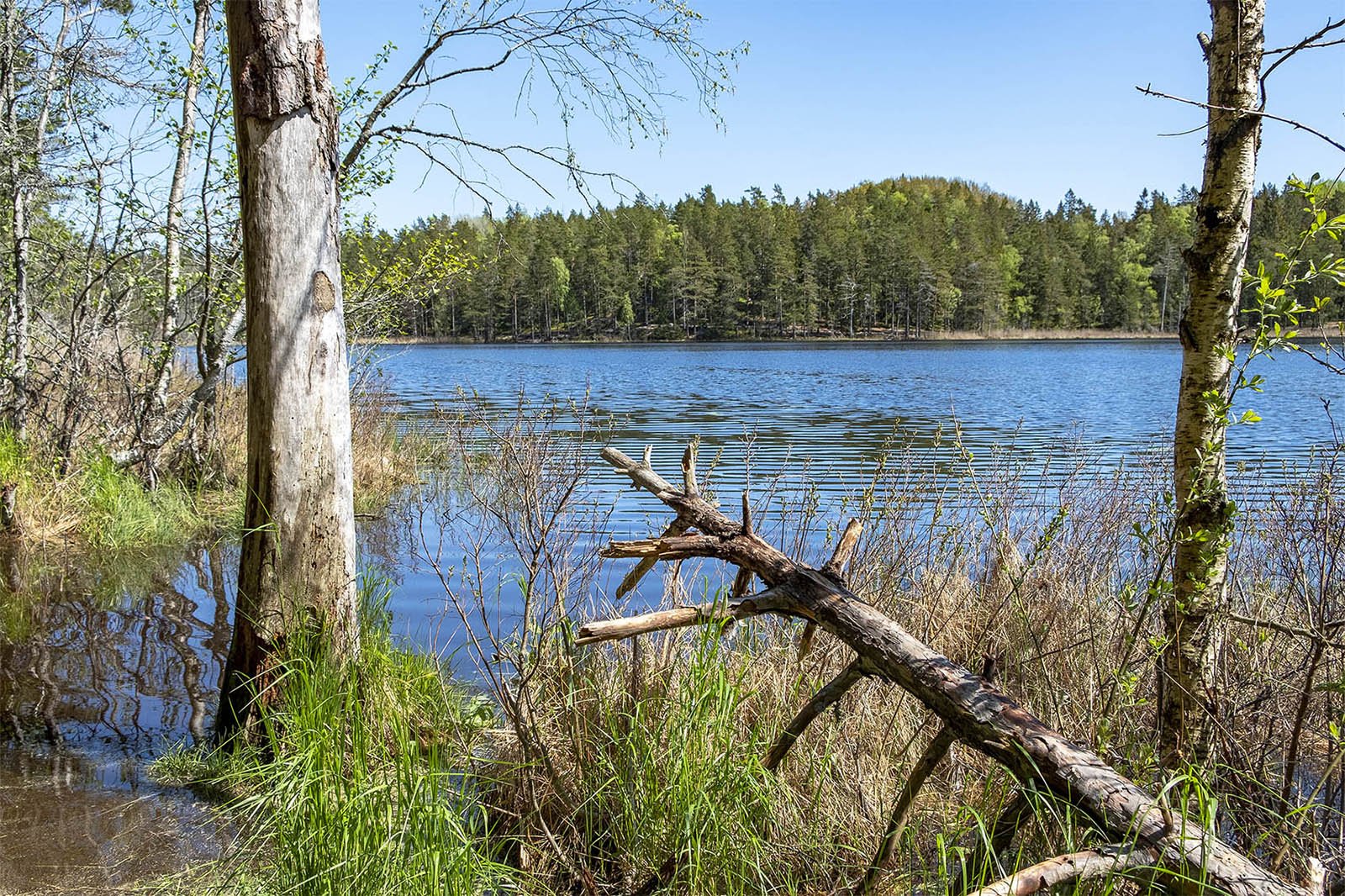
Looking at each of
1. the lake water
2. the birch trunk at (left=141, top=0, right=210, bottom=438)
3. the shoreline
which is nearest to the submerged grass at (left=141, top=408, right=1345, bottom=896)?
the lake water

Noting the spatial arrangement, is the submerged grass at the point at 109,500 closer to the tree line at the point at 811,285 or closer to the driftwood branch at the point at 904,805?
the driftwood branch at the point at 904,805

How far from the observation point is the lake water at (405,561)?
3.61m

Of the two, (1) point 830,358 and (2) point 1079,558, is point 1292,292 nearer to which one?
(2) point 1079,558

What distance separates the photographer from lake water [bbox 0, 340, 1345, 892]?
3.61m

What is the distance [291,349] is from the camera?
3936 mm

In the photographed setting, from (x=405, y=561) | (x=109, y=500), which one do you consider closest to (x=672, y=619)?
(x=405, y=561)

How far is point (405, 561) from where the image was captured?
890 cm

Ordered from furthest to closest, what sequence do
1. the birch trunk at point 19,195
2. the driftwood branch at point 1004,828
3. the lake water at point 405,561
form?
the birch trunk at point 19,195 → the lake water at point 405,561 → the driftwood branch at point 1004,828

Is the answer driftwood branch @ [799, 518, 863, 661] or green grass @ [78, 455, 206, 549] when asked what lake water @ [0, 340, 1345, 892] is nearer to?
green grass @ [78, 455, 206, 549]

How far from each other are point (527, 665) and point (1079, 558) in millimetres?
3954

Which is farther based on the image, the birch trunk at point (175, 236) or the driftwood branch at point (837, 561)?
the birch trunk at point (175, 236)

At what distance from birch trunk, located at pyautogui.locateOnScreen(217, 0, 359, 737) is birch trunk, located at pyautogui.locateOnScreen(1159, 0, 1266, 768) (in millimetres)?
3413

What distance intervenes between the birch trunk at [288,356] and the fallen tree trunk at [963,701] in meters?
1.55

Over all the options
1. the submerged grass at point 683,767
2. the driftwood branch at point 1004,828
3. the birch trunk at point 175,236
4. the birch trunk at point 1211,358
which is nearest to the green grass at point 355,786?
the submerged grass at point 683,767
